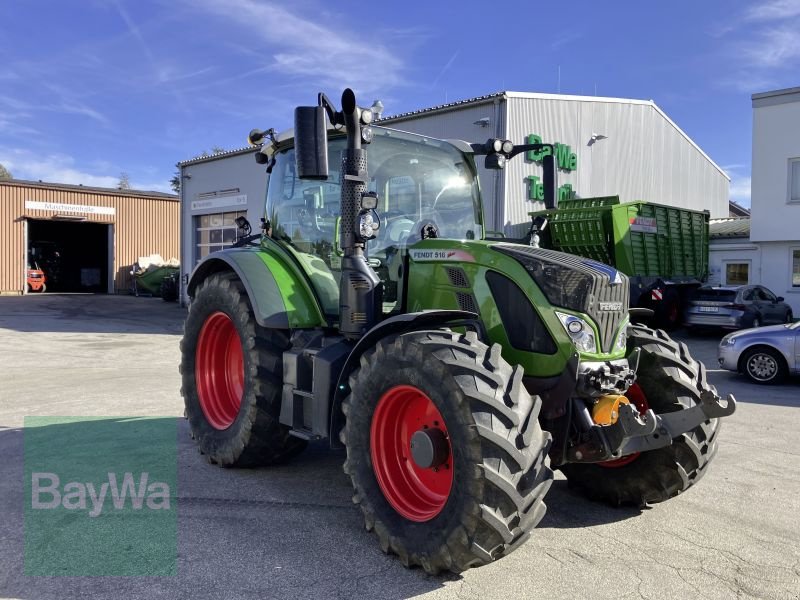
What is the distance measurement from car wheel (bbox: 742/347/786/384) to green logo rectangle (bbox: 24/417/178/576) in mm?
8603

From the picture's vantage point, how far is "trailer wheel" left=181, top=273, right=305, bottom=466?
15.4 feet

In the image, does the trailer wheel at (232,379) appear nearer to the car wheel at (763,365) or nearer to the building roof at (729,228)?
the car wheel at (763,365)

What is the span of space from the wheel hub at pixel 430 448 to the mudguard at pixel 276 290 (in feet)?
5.02

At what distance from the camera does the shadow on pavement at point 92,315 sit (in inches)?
684

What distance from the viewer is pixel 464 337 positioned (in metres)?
3.39

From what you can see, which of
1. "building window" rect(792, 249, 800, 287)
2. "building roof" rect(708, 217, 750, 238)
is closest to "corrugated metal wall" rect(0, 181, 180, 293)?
"building roof" rect(708, 217, 750, 238)

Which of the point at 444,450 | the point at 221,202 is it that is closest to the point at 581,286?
the point at 444,450

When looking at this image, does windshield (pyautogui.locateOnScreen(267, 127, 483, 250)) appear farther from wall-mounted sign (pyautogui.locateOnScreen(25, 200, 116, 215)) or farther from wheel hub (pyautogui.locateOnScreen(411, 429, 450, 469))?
wall-mounted sign (pyautogui.locateOnScreen(25, 200, 116, 215))

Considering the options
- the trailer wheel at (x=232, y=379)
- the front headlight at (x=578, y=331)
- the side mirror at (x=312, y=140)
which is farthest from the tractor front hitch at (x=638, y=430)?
the trailer wheel at (x=232, y=379)

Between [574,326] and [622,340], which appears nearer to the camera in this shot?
[574,326]

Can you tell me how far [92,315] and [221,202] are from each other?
20.0ft

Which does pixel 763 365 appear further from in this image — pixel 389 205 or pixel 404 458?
pixel 404 458

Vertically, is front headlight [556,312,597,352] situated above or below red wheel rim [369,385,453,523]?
above

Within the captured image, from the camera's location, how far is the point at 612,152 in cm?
2056
